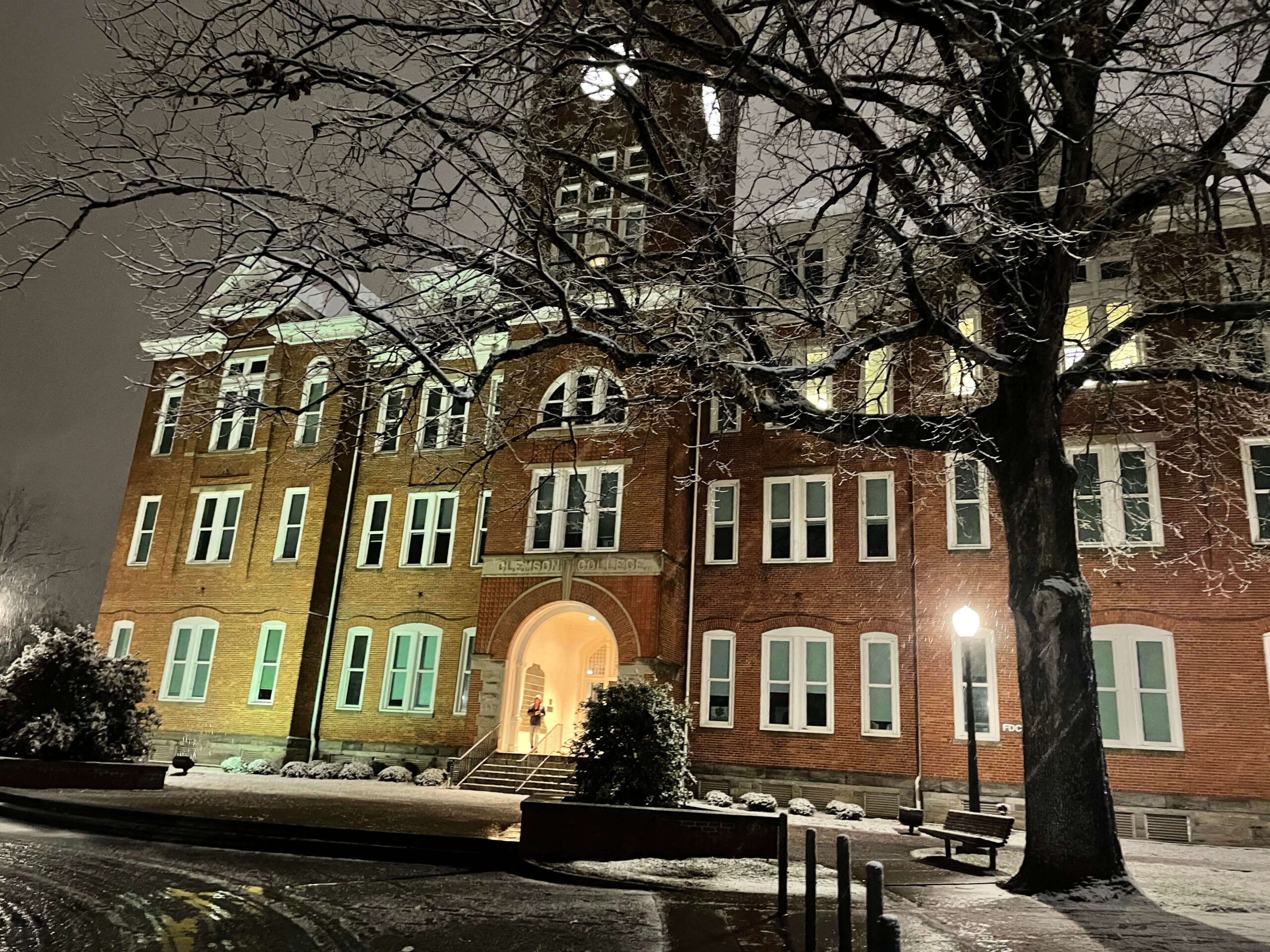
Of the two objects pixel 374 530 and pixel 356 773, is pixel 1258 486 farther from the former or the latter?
pixel 374 530

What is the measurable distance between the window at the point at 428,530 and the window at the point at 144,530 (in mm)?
8667

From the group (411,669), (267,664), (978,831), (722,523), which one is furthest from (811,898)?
(267,664)

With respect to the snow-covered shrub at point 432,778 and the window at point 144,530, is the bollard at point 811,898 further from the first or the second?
the window at point 144,530

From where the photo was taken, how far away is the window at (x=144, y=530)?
2878 centimetres

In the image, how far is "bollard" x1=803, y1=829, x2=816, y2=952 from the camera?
6582 mm

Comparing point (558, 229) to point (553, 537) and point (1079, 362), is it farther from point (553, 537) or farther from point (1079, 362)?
point (553, 537)

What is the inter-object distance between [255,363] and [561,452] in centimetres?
1201

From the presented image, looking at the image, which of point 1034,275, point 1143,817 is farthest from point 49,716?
point 1143,817

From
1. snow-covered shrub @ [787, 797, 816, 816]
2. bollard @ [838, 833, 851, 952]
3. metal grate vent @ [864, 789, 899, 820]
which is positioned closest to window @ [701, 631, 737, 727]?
snow-covered shrub @ [787, 797, 816, 816]

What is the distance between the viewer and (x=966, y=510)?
2105cm

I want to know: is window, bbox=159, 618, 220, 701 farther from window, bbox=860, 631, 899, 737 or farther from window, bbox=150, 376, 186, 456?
window, bbox=860, 631, 899, 737

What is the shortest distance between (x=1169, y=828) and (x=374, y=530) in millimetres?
21523

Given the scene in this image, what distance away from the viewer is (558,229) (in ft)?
35.8

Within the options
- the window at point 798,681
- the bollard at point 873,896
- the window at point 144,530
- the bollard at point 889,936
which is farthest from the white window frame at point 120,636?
the bollard at point 889,936
